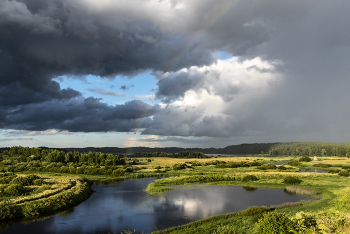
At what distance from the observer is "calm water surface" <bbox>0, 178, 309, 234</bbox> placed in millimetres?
24594

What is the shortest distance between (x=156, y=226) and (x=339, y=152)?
20625 centimetres

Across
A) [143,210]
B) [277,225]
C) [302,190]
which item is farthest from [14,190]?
[302,190]

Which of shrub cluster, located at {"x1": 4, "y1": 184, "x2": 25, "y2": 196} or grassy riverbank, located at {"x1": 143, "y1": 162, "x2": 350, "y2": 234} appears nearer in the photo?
grassy riverbank, located at {"x1": 143, "y1": 162, "x2": 350, "y2": 234}

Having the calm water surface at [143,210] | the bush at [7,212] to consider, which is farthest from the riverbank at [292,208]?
the bush at [7,212]

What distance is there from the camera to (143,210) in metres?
31.1

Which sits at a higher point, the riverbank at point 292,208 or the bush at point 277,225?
the bush at point 277,225

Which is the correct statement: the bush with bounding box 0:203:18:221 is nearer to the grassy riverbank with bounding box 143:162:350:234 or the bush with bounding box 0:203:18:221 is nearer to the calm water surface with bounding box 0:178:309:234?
the calm water surface with bounding box 0:178:309:234

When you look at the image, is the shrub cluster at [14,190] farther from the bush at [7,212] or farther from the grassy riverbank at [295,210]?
the grassy riverbank at [295,210]

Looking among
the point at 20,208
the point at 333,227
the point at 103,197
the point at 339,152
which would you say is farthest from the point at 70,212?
the point at 339,152

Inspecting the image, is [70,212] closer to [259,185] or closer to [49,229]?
[49,229]

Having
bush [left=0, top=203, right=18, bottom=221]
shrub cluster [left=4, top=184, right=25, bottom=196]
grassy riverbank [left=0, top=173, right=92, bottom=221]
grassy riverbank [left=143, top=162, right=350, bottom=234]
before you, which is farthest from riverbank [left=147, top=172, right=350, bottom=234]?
shrub cluster [left=4, top=184, right=25, bottom=196]

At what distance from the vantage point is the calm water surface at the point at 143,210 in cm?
2459

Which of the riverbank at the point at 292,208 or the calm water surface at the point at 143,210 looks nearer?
the riverbank at the point at 292,208

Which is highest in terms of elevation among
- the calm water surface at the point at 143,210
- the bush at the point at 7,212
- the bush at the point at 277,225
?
the bush at the point at 277,225
